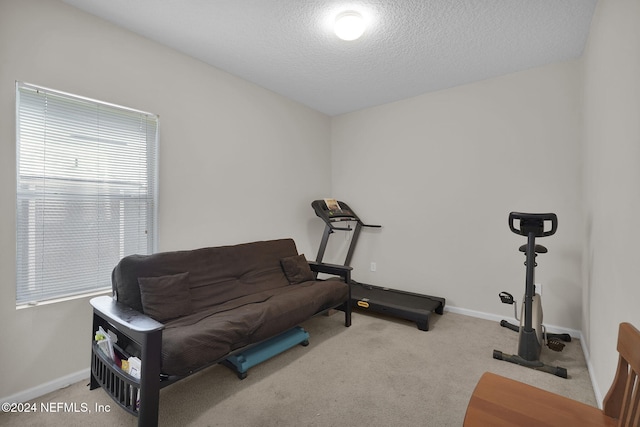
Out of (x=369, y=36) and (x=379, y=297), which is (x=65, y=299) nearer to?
(x=379, y=297)

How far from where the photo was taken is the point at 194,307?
2312 millimetres

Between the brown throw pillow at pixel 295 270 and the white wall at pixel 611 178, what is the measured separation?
7.64 ft

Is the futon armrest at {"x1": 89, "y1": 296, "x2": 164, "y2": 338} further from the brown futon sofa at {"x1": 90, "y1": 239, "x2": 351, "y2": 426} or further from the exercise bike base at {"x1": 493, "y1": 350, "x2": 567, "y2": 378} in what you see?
the exercise bike base at {"x1": 493, "y1": 350, "x2": 567, "y2": 378}

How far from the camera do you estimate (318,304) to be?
2615mm

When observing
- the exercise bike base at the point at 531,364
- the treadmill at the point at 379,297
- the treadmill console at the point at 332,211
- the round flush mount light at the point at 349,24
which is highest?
the round flush mount light at the point at 349,24

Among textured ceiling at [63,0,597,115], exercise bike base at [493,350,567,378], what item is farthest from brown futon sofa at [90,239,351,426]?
textured ceiling at [63,0,597,115]

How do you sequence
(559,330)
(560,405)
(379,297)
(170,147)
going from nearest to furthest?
1. (560,405)
2. (170,147)
3. (559,330)
4. (379,297)

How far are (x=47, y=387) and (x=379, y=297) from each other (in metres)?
2.94

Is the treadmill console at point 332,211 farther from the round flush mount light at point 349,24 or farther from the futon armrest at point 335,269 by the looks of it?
the round flush mount light at point 349,24

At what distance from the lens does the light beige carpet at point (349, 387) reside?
1740 millimetres

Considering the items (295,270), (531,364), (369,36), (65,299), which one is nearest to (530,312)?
(531,364)

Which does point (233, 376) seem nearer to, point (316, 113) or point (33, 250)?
point (33, 250)

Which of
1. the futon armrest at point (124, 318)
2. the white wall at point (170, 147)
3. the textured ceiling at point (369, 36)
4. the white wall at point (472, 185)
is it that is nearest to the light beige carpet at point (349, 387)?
the white wall at point (170, 147)

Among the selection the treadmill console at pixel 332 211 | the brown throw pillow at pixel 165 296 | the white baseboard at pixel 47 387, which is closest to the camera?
the white baseboard at pixel 47 387
